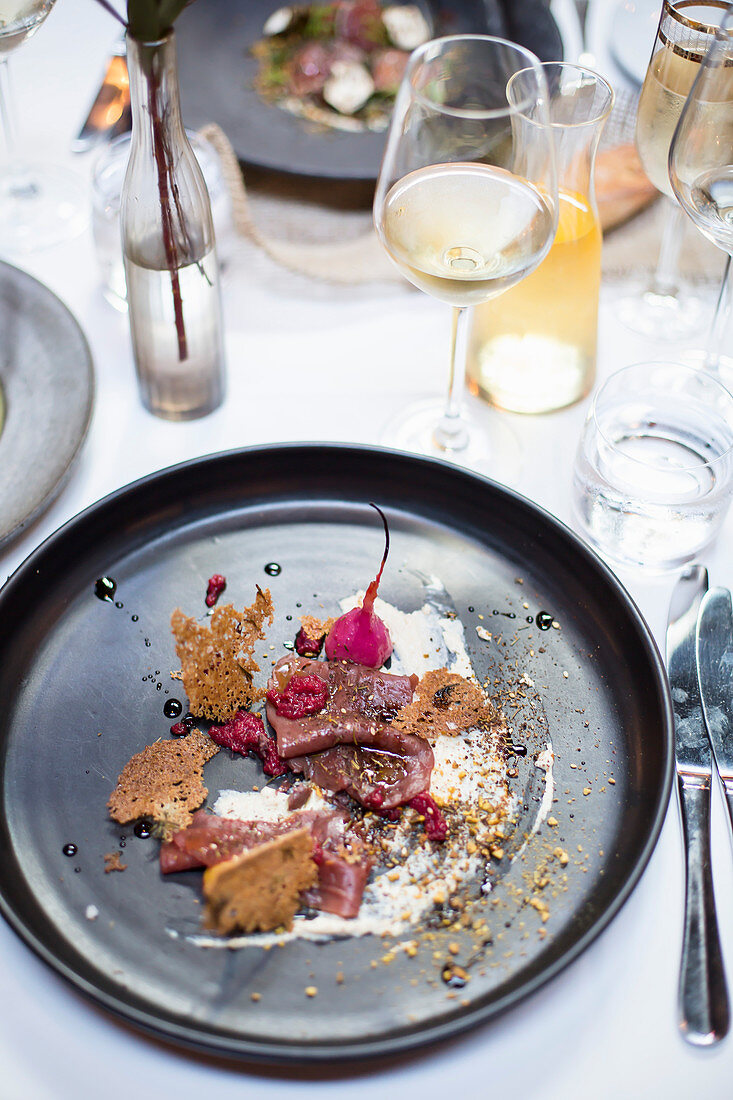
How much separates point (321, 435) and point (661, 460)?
404mm

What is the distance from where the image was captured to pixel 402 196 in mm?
1000

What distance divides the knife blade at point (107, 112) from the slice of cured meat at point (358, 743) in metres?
1.06

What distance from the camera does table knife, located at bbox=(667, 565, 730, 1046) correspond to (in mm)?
763

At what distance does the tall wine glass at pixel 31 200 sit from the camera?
4.74 ft

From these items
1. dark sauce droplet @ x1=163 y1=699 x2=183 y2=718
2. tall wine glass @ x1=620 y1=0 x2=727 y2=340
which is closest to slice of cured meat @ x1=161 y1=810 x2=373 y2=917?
dark sauce droplet @ x1=163 y1=699 x2=183 y2=718

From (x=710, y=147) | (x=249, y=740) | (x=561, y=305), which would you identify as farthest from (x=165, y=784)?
(x=710, y=147)

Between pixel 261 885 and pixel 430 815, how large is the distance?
168 mm

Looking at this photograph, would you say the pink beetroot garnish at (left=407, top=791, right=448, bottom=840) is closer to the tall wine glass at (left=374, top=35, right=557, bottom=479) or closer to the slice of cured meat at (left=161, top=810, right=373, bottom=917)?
the slice of cured meat at (left=161, top=810, right=373, bottom=917)

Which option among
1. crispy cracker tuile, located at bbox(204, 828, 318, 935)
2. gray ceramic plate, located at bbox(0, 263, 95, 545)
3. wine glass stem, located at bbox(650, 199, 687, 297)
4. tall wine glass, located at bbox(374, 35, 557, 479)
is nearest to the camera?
crispy cracker tuile, located at bbox(204, 828, 318, 935)

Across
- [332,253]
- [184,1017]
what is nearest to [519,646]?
[184,1017]

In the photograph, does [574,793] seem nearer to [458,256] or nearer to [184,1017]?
[184,1017]

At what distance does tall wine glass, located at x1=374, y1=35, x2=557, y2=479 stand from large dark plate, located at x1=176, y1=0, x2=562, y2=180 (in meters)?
0.48

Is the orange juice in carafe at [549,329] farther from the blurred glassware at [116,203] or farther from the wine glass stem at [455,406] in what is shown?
the blurred glassware at [116,203]

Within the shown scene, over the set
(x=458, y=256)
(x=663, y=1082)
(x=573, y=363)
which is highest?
(x=458, y=256)
